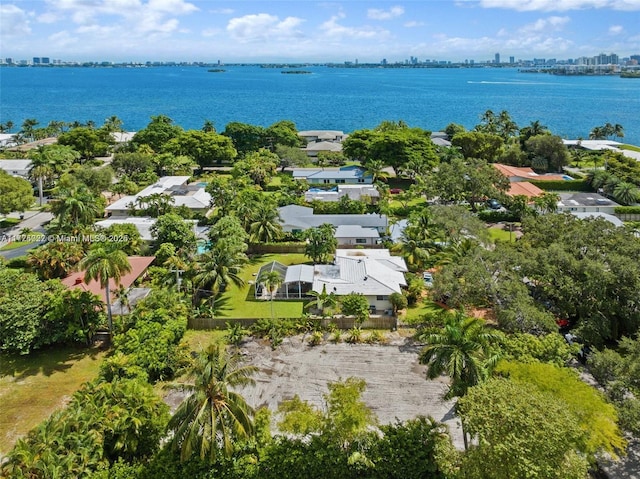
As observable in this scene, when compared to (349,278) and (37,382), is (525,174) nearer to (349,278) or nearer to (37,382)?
(349,278)

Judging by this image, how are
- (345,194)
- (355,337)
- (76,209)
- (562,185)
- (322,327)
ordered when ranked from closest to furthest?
(355,337)
(322,327)
(76,209)
(345,194)
(562,185)

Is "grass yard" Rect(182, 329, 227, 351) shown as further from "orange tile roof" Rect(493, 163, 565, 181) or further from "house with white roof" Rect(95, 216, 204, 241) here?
"orange tile roof" Rect(493, 163, 565, 181)

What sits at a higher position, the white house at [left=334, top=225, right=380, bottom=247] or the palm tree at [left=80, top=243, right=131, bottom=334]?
the palm tree at [left=80, top=243, right=131, bottom=334]

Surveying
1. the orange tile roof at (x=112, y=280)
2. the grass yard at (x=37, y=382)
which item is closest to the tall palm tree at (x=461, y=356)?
the grass yard at (x=37, y=382)

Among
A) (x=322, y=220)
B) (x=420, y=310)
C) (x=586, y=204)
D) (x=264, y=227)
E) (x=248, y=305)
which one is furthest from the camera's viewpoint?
(x=586, y=204)

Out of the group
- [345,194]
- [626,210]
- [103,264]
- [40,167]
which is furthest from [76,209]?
[626,210]

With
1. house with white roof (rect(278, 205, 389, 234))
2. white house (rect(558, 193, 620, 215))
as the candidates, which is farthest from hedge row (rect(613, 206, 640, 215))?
house with white roof (rect(278, 205, 389, 234))
